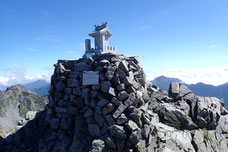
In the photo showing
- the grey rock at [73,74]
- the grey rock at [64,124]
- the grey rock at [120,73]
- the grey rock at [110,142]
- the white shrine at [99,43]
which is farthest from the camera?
the white shrine at [99,43]

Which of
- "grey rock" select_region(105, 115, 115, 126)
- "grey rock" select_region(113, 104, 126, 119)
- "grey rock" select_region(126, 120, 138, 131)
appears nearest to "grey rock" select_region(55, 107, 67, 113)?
"grey rock" select_region(105, 115, 115, 126)

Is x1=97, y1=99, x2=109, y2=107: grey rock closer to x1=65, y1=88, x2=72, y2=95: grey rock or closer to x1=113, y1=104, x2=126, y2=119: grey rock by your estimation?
x1=113, y1=104, x2=126, y2=119: grey rock

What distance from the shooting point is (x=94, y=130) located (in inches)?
540

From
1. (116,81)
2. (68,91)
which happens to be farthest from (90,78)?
(68,91)

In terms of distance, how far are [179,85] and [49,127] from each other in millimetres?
18147

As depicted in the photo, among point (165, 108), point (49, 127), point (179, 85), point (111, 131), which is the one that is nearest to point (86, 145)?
point (111, 131)

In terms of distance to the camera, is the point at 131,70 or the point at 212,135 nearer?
the point at 131,70

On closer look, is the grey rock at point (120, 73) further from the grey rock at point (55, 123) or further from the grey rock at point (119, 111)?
the grey rock at point (55, 123)

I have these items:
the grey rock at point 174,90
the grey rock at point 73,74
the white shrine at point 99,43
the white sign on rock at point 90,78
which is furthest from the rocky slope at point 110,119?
the grey rock at point 174,90

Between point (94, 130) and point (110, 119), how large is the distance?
69.8 inches

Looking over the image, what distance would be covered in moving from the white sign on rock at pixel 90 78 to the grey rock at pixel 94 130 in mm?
3817

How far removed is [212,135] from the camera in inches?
714

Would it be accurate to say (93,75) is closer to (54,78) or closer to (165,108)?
(54,78)

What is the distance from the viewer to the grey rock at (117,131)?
12539 millimetres
